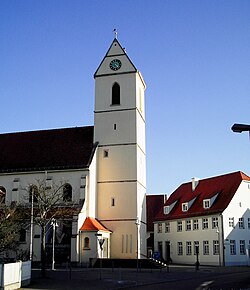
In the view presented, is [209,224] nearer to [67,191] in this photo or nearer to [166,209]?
[166,209]

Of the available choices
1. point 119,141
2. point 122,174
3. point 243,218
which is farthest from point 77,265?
point 243,218

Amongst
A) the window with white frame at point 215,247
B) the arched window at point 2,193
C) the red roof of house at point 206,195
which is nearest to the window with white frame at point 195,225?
the red roof of house at point 206,195

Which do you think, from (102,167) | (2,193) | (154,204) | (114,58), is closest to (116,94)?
(114,58)

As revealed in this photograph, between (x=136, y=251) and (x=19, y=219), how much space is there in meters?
11.6

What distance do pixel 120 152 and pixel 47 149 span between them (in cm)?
803

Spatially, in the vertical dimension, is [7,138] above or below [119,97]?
below

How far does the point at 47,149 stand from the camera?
48312mm

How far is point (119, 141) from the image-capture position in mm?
46875

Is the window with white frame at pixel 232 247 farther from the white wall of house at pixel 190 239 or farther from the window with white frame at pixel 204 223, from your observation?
the window with white frame at pixel 204 223

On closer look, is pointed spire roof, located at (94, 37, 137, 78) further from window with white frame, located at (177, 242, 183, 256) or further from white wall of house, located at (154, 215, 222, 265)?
window with white frame, located at (177, 242, 183, 256)

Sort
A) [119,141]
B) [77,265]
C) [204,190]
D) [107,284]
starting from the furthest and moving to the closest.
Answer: [204,190] → [119,141] → [77,265] → [107,284]

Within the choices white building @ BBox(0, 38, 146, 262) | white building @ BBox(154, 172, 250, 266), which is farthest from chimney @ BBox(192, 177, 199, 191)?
white building @ BBox(0, 38, 146, 262)

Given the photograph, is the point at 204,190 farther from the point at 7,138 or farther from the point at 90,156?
the point at 7,138

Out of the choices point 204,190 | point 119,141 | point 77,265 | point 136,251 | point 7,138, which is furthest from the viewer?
point 204,190
